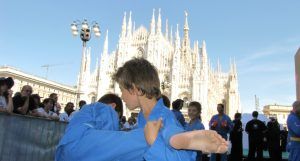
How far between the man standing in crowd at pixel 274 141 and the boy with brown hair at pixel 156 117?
37.9ft

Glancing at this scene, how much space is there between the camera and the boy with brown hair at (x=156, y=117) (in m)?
1.17

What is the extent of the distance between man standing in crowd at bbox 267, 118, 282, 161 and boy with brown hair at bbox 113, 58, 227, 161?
11.5m

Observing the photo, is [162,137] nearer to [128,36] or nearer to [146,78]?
[146,78]

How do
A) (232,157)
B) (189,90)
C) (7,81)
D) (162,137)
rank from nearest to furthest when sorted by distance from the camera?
1. (162,137)
2. (7,81)
3. (232,157)
4. (189,90)

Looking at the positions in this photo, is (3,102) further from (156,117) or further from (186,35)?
(186,35)

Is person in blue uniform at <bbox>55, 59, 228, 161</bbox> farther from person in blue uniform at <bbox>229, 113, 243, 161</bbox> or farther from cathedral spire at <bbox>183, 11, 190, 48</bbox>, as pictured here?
cathedral spire at <bbox>183, 11, 190, 48</bbox>

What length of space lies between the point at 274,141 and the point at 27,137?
31.8 feet

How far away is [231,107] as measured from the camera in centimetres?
4684

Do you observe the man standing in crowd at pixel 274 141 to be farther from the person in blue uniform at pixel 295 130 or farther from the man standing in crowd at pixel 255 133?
the person in blue uniform at pixel 295 130

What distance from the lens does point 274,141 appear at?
12516mm

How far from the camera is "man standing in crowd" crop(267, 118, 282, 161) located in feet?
40.2

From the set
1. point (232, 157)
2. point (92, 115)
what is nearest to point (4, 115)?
point (92, 115)

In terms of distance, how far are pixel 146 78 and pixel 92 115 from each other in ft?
1.11

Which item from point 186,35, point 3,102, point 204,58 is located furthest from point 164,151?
point 186,35
